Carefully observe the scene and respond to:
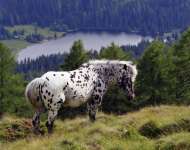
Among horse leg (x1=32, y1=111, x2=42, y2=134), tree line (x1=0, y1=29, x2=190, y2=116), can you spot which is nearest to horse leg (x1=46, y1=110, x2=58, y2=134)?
horse leg (x1=32, y1=111, x2=42, y2=134)

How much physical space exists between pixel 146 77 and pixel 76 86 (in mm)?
38206

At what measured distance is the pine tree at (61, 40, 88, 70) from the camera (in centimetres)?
5656

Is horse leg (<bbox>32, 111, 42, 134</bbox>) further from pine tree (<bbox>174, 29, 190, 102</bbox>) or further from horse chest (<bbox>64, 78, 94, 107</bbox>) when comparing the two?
pine tree (<bbox>174, 29, 190, 102</bbox>)

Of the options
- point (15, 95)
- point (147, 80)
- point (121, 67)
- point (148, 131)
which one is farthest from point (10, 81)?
point (148, 131)

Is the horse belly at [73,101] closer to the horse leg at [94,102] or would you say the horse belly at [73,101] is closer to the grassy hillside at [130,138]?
the horse leg at [94,102]

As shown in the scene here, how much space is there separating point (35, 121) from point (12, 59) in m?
44.2

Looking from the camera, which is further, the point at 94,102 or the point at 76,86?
the point at 94,102

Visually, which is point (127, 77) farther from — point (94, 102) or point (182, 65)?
point (182, 65)

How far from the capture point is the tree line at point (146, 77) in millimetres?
51812

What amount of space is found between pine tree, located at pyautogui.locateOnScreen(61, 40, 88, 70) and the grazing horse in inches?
1464

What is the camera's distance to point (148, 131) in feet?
44.0

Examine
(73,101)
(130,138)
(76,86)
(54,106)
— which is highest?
(76,86)

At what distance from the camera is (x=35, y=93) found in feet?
53.0

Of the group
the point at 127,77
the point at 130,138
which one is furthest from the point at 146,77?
the point at 130,138
